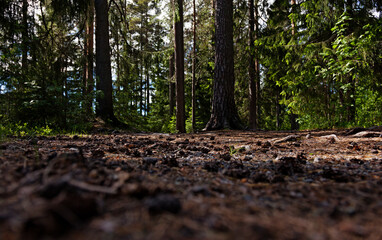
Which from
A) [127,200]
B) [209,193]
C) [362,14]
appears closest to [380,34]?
[362,14]

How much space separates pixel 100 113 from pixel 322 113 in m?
10.0

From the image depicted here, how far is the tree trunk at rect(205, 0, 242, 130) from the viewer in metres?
7.71

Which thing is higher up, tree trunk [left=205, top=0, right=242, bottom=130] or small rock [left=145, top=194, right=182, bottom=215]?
tree trunk [left=205, top=0, right=242, bottom=130]

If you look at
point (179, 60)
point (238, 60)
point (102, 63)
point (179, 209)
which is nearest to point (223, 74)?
point (179, 60)

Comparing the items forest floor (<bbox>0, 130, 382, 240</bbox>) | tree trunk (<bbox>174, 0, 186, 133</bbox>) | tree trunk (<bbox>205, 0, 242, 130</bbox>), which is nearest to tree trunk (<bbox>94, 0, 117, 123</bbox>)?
tree trunk (<bbox>174, 0, 186, 133</bbox>)

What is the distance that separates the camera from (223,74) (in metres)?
7.83

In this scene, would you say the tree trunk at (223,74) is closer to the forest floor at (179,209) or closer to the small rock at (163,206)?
the forest floor at (179,209)

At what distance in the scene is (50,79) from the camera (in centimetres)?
714

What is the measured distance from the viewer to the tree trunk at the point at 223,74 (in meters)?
7.71

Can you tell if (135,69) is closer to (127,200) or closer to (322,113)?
(322,113)

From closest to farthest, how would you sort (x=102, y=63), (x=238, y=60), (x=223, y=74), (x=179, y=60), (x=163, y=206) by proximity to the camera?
(x=163, y=206)
(x=223, y=74)
(x=102, y=63)
(x=179, y=60)
(x=238, y=60)

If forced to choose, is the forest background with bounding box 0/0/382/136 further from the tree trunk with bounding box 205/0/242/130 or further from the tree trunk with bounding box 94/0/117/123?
the tree trunk with bounding box 205/0/242/130

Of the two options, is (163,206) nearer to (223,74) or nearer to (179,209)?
(179,209)

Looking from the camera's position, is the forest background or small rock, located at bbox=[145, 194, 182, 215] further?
the forest background
